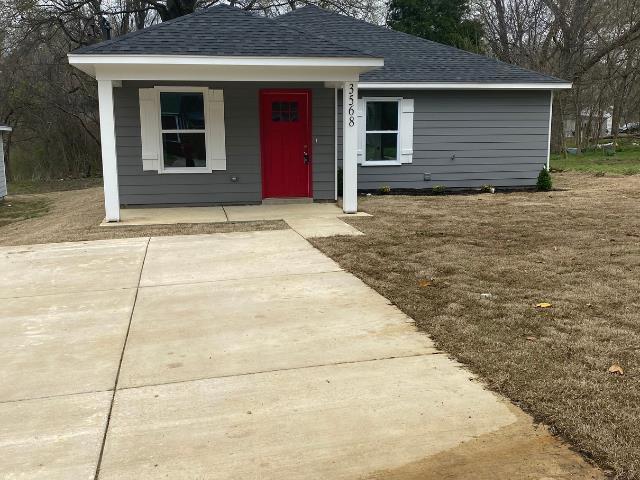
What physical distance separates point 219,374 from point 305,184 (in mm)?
8576

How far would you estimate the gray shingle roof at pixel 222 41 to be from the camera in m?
9.18

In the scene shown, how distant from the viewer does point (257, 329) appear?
4.45 metres

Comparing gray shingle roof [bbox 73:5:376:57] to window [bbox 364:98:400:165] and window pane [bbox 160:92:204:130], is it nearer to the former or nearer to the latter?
window pane [bbox 160:92:204:130]

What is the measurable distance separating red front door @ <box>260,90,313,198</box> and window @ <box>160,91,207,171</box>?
1.22 metres

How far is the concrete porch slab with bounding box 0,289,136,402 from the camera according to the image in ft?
11.6

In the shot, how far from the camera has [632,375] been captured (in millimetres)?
3395

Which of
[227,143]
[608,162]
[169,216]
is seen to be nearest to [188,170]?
[227,143]

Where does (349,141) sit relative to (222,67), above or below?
below

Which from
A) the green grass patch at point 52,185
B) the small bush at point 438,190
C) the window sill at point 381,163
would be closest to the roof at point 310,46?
the window sill at point 381,163

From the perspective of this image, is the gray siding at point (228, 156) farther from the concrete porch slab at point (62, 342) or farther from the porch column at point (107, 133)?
the concrete porch slab at point (62, 342)

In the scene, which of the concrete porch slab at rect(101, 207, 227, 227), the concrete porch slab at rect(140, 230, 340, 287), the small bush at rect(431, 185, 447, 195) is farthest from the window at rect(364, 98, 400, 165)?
the concrete porch slab at rect(140, 230, 340, 287)

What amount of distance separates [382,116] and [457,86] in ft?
6.01

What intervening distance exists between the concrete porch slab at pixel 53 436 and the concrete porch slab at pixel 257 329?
392mm

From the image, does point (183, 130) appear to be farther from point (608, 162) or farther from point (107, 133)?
point (608, 162)
